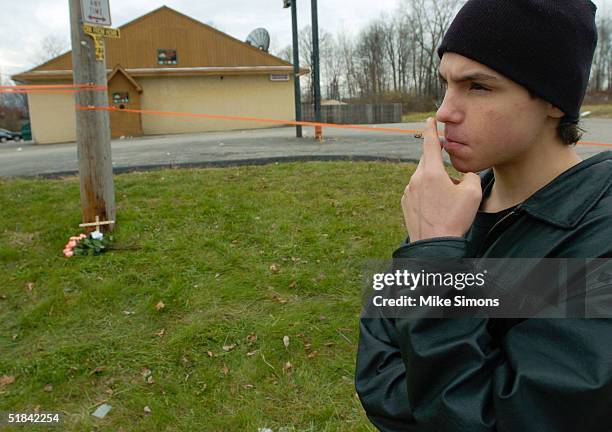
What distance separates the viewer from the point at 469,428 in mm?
992

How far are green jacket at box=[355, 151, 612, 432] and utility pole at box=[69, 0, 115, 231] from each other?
16.6ft

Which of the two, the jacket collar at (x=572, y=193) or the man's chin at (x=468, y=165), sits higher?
the man's chin at (x=468, y=165)

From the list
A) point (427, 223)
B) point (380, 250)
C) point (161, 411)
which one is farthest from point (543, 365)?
point (380, 250)

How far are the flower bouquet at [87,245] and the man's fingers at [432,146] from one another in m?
4.63

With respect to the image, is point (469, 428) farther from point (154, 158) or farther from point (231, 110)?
point (231, 110)

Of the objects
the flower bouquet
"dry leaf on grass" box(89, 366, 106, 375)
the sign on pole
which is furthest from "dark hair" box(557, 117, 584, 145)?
the sign on pole

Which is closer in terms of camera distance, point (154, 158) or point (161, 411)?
point (161, 411)

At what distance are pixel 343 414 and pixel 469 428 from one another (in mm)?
2101

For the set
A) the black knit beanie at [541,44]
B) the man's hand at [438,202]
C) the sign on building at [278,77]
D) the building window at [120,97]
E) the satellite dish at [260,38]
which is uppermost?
the satellite dish at [260,38]

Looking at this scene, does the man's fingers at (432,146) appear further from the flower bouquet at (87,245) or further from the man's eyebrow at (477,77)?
the flower bouquet at (87,245)

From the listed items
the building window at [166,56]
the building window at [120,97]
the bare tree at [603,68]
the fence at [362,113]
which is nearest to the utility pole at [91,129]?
the building window at [120,97]

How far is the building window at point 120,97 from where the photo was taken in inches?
998

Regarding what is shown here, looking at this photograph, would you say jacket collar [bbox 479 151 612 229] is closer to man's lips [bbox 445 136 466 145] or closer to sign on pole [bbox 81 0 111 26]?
man's lips [bbox 445 136 466 145]

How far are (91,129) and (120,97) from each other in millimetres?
21895
